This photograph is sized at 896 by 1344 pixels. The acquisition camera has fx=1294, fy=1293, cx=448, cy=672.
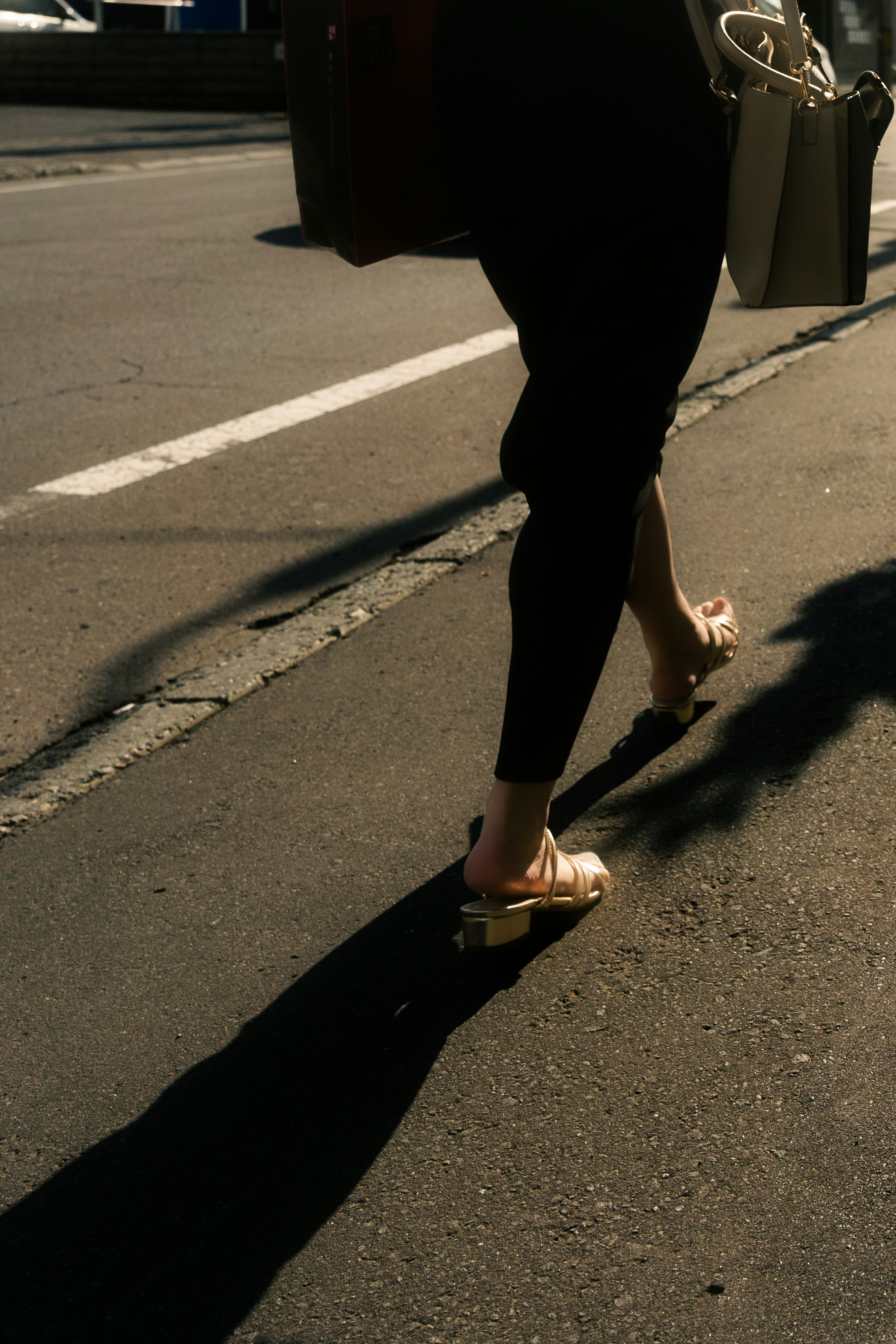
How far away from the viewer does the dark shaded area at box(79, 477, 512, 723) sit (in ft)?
10.9

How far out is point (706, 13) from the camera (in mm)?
1736

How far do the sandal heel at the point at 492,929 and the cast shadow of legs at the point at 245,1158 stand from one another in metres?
0.09

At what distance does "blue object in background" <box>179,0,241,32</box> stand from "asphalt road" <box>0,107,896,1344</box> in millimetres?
22760

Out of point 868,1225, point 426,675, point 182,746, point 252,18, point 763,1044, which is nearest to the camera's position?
point 868,1225

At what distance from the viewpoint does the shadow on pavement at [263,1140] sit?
1633 millimetres

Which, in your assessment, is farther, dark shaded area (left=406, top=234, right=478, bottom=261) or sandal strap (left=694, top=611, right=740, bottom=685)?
dark shaded area (left=406, top=234, right=478, bottom=261)

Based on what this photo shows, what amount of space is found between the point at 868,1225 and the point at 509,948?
716mm

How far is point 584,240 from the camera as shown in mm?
1802

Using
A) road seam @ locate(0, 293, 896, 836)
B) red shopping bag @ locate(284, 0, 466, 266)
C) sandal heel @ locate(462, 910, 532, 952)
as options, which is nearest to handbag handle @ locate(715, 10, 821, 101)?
red shopping bag @ locate(284, 0, 466, 266)

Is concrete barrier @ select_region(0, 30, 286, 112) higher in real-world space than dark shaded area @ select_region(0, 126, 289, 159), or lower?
higher

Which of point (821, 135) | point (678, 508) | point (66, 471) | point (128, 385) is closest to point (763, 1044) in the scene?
point (821, 135)

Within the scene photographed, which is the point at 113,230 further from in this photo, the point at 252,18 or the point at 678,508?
the point at 252,18

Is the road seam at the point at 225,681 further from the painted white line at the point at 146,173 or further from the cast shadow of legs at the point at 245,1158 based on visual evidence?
the painted white line at the point at 146,173

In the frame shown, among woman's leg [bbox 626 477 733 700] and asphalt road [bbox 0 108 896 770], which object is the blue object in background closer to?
asphalt road [bbox 0 108 896 770]
